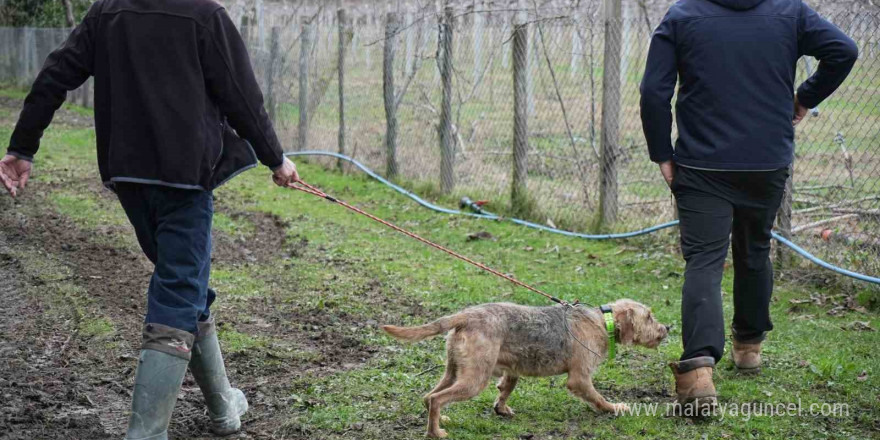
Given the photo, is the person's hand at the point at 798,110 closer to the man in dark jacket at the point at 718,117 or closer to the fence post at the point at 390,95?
the man in dark jacket at the point at 718,117

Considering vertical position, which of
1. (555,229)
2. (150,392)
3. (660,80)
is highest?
(660,80)

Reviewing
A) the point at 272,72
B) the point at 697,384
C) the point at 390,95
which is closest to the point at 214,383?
the point at 697,384

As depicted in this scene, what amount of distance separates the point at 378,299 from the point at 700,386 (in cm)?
301

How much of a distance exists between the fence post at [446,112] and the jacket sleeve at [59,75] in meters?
7.27

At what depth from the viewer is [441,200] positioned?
10.7m

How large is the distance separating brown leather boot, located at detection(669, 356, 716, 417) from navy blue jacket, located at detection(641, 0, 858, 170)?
976mm

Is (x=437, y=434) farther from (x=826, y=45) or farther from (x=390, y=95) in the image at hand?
(x=390, y=95)

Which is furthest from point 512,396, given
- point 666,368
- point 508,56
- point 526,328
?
point 508,56

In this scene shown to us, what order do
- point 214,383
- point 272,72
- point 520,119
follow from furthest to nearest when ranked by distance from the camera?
point 272,72
point 520,119
point 214,383

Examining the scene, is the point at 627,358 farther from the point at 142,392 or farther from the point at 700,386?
the point at 142,392

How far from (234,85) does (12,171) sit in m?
1.07

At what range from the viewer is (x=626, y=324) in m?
4.61

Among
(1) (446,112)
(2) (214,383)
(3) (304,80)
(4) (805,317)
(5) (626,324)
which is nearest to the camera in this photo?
(2) (214,383)

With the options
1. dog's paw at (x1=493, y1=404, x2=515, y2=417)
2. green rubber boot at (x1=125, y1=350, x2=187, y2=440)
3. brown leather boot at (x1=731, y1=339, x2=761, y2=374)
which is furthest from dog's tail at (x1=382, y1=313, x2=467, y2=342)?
brown leather boot at (x1=731, y1=339, x2=761, y2=374)
